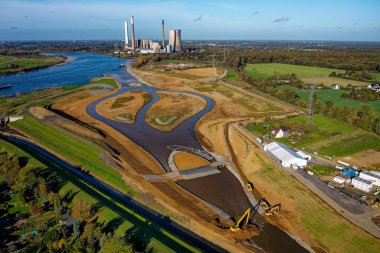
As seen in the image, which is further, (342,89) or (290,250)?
(342,89)

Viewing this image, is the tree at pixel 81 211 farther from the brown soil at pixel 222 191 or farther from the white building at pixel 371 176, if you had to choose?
the white building at pixel 371 176

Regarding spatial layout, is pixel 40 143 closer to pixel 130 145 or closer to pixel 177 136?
pixel 130 145

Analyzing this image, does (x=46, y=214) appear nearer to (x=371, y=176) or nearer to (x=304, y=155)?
(x=304, y=155)

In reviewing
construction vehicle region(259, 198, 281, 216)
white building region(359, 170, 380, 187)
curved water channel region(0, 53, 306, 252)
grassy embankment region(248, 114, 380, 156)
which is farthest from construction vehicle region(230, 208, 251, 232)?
grassy embankment region(248, 114, 380, 156)

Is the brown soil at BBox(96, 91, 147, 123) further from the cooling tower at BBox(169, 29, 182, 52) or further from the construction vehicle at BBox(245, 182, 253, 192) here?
the cooling tower at BBox(169, 29, 182, 52)

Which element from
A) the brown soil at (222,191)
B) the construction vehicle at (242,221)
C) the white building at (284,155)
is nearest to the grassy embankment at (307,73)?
Result: the white building at (284,155)

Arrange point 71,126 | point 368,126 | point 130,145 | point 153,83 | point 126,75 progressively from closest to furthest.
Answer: point 130,145 < point 368,126 < point 71,126 < point 153,83 < point 126,75

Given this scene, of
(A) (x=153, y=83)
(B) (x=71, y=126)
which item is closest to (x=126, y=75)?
(A) (x=153, y=83)
